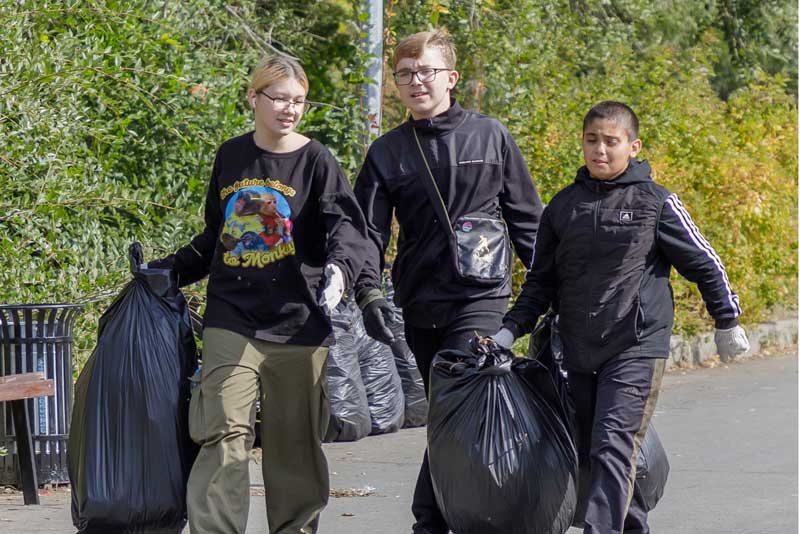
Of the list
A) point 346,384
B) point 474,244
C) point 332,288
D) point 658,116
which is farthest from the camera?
point 658,116

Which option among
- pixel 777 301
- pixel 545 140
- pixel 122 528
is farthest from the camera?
pixel 777 301

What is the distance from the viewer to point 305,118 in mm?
8094

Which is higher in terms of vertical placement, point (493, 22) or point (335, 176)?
point (493, 22)

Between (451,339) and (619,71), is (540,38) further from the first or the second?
(451,339)

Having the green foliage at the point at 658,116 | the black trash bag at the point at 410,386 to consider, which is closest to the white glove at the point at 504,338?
the black trash bag at the point at 410,386

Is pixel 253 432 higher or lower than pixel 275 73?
lower

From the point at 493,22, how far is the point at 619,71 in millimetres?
1391

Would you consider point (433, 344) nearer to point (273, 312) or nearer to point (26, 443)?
point (273, 312)

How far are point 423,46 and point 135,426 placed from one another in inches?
62.7

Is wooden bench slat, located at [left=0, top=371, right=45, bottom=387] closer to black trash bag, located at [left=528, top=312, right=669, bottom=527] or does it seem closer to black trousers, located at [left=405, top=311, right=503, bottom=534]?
black trousers, located at [left=405, top=311, right=503, bottom=534]

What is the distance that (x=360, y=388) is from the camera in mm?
7484

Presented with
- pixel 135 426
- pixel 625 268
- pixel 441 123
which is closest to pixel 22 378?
pixel 135 426

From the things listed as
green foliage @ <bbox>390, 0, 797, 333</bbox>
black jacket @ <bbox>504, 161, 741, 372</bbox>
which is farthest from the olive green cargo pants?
green foliage @ <bbox>390, 0, 797, 333</bbox>

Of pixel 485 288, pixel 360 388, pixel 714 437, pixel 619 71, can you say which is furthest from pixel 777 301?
pixel 485 288
